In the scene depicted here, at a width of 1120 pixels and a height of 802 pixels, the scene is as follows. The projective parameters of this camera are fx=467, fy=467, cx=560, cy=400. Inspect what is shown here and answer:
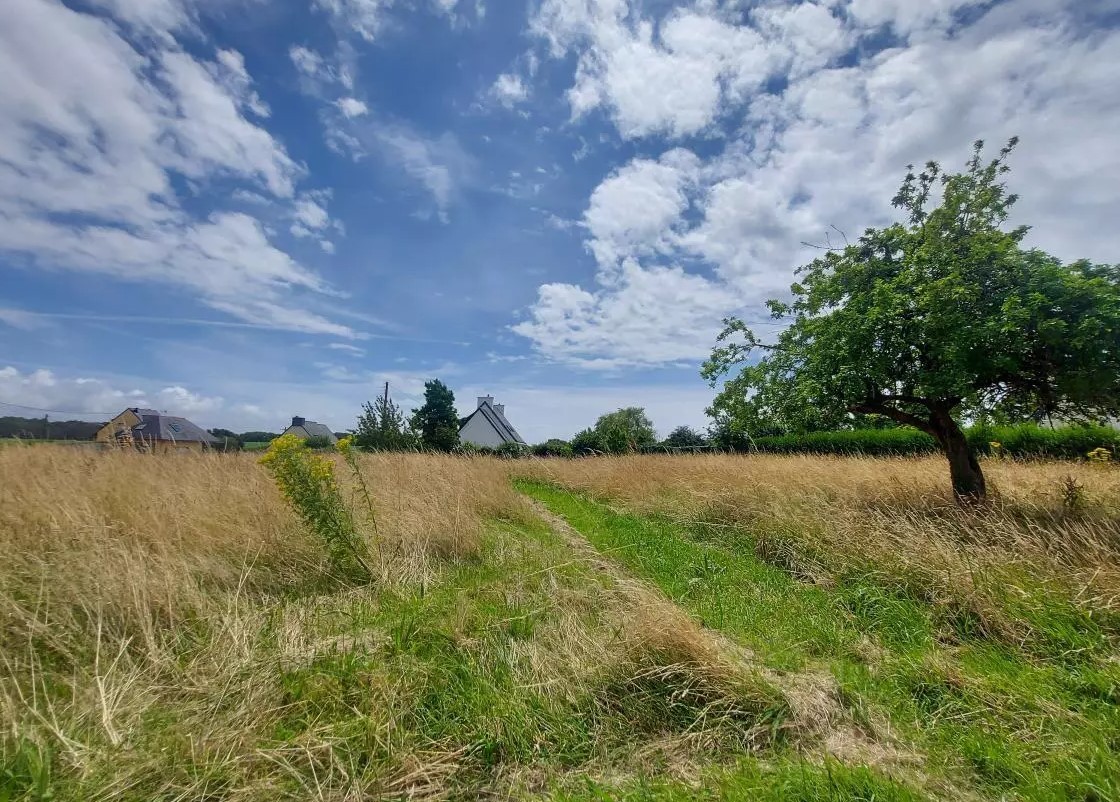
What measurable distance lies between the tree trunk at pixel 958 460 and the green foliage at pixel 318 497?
7.26 m

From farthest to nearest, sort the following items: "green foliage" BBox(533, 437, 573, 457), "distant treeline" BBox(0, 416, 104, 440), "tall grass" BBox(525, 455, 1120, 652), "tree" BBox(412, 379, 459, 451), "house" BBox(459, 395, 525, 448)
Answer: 1. "house" BBox(459, 395, 525, 448)
2. "tree" BBox(412, 379, 459, 451)
3. "green foliage" BBox(533, 437, 573, 457)
4. "distant treeline" BBox(0, 416, 104, 440)
5. "tall grass" BBox(525, 455, 1120, 652)

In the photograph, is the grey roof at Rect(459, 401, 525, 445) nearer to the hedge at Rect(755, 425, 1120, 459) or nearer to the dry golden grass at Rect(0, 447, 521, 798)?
the hedge at Rect(755, 425, 1120, 459)

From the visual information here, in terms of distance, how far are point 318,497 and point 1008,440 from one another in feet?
55.8

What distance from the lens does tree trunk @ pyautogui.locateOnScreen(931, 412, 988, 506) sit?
607 centimetres

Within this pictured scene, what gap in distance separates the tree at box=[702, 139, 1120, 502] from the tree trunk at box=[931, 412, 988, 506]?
0.02 meters

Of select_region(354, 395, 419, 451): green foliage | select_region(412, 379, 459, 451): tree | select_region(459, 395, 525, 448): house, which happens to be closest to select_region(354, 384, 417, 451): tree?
select_region(354, 395, 419, 451): green foliage

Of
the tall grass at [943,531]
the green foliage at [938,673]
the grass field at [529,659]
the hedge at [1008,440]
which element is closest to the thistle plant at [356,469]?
the grass field at [529,659]

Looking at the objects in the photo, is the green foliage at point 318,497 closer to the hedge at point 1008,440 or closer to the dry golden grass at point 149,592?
the dry golden grass at point 149,592

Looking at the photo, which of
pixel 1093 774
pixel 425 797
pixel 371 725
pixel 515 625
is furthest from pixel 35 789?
pixel 1093 774

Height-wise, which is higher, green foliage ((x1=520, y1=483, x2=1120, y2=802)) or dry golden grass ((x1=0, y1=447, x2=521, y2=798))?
dry golden grass ((x1=0, y1=447, x2=521, y2=798))

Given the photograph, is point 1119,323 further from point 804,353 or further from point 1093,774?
point 1093,774

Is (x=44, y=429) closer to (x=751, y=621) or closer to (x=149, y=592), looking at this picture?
(x=149, y=592)

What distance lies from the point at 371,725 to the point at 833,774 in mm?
2179

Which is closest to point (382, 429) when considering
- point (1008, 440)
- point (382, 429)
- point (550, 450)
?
point (382, 429)
